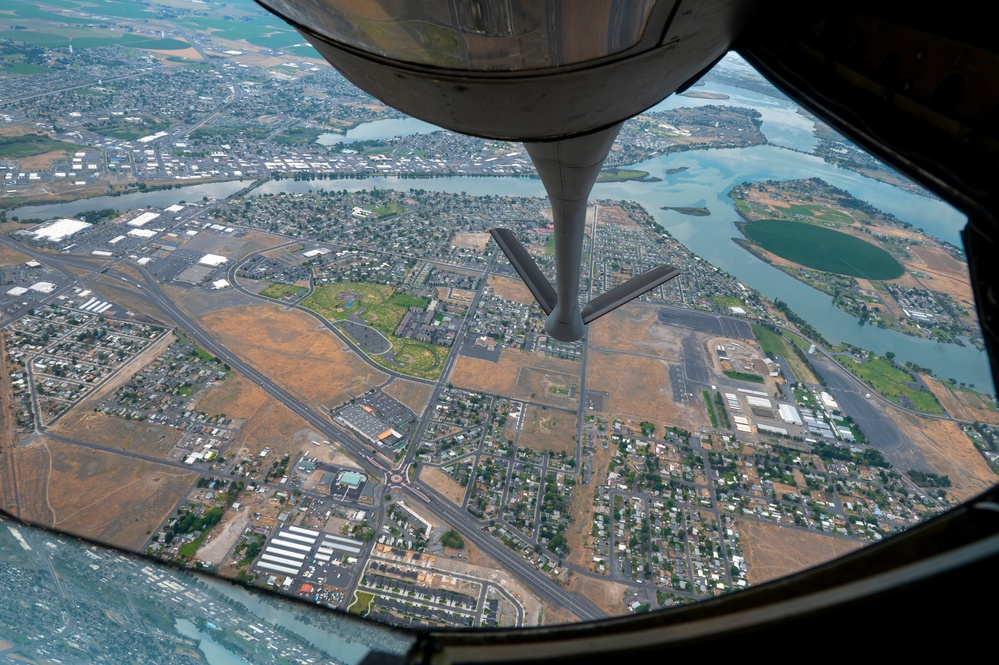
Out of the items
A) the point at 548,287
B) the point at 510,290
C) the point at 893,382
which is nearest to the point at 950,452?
the point at 893,382

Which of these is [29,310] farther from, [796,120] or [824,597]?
[796,120]

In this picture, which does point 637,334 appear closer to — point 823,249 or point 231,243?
point 823,249

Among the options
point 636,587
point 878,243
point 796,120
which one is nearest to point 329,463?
point 636,587

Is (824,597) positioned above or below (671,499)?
above

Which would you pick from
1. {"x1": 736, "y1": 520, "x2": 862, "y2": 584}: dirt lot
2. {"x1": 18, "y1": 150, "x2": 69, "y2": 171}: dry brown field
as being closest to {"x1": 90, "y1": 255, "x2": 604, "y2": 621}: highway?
{"x1": 736, "y1": 520, "x2": 862, "y2": 584}: dirt lot

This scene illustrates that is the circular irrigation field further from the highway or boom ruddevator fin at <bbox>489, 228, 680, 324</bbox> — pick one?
boom ruddevator fin at <bbox>489, 228, 680, 324</bbox>

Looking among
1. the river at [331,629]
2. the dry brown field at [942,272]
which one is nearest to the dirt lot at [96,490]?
the river at [331,629]

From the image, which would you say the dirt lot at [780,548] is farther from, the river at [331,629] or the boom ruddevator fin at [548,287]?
the river at [331,629]
